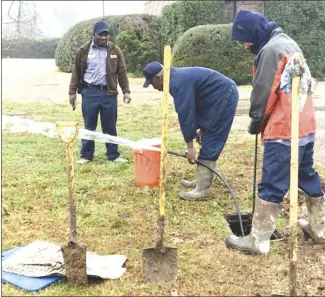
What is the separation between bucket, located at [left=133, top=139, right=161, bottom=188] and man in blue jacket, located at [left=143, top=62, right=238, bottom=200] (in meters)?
0.39

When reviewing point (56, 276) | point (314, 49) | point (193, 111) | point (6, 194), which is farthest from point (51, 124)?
point (314, 49)

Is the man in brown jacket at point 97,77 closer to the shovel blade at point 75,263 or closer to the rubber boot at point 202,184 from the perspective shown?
the rubber boot at point 202,184

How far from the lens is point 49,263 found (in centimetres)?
362

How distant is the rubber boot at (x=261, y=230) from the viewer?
3926 millimetres

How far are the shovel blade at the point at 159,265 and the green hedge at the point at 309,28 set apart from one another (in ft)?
49.1

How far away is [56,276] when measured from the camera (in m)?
3.53

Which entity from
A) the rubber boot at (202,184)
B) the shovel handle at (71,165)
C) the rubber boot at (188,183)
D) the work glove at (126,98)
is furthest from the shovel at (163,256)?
the work glove at (126,98)

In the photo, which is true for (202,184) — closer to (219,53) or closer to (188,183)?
(188,183)

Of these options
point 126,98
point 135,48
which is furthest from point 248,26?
point 135,48

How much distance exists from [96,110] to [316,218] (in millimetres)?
3355

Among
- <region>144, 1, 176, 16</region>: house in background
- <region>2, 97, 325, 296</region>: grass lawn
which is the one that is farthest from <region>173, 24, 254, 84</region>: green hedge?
<region>144, 1, 176, 16</region>: house in background

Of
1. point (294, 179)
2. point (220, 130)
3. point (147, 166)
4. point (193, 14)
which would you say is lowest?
point (193, 14)

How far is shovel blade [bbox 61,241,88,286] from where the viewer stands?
11.1ft

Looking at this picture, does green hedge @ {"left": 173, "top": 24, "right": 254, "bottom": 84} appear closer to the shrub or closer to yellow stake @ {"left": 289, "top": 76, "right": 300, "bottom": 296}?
the shrub
